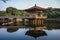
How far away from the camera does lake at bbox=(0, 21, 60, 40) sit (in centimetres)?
217

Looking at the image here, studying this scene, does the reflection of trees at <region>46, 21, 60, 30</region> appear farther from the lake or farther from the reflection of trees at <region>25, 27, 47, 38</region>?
the reflection of trees at <region>25, 27, 47, 38</region>

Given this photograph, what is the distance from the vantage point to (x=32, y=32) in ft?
7.21

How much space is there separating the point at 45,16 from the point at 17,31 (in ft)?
1.50

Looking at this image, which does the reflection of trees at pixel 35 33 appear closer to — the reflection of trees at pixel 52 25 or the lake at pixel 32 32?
Answer: the lake at pixel 32 32

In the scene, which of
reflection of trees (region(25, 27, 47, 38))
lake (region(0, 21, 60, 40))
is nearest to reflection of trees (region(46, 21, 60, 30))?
lake (region(0, 21, 60, 40))

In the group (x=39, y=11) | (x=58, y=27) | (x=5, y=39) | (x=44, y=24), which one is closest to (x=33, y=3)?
(x=39, y=11)

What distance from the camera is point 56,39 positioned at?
215cm

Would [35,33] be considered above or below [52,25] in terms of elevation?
below

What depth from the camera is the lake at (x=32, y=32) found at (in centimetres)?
217

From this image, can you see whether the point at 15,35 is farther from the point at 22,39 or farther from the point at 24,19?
the point at 24,19

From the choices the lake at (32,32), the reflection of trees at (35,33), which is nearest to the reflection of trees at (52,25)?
the lake at (32,32)

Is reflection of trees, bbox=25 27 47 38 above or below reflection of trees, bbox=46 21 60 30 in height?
below

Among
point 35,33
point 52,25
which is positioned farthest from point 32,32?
point 52,25

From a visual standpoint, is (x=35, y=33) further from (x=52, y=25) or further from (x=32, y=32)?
(x=52, y=25)
